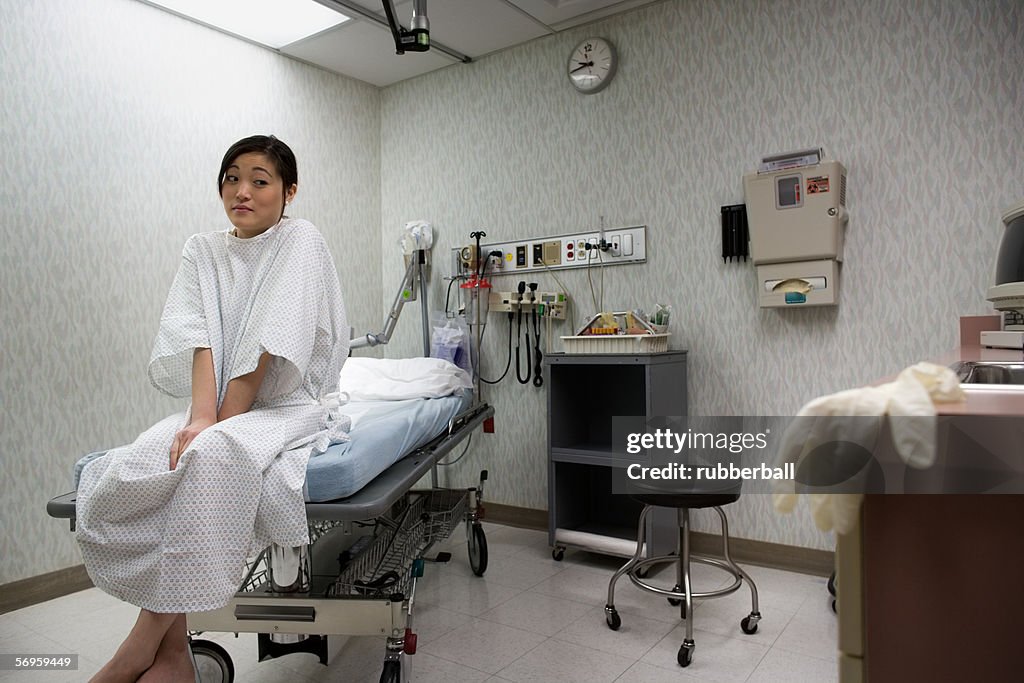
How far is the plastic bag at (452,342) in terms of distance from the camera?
3654 mm

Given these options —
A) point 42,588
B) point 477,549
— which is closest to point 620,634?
point 477,549

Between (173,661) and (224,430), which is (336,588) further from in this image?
(224,430)

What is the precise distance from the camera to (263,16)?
3.29 m

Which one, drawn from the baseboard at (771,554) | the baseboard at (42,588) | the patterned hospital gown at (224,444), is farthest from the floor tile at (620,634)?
the baseboard at (42,588)

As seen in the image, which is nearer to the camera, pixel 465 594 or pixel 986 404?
pixel 986 404

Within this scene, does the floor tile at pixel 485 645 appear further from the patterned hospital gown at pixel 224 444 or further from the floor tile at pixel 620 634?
the patterned hospital gown at pixel 224 444

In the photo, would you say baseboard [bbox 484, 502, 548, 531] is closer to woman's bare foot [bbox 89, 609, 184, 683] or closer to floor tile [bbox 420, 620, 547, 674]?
floor tile [bbox 420, 620, 547, 674]

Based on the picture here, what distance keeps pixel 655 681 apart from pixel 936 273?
187 cm

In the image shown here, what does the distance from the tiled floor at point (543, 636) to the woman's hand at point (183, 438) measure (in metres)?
0.90

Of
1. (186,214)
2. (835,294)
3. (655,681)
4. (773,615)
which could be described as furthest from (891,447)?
(186,214)

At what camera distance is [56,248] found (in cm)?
274

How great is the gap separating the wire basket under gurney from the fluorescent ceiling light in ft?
8.00

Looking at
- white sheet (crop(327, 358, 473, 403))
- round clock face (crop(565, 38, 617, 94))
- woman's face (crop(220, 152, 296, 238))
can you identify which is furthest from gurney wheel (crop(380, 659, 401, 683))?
round clock face (crop(565, 38, 617, 94))

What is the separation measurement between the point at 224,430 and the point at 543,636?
1384mm
